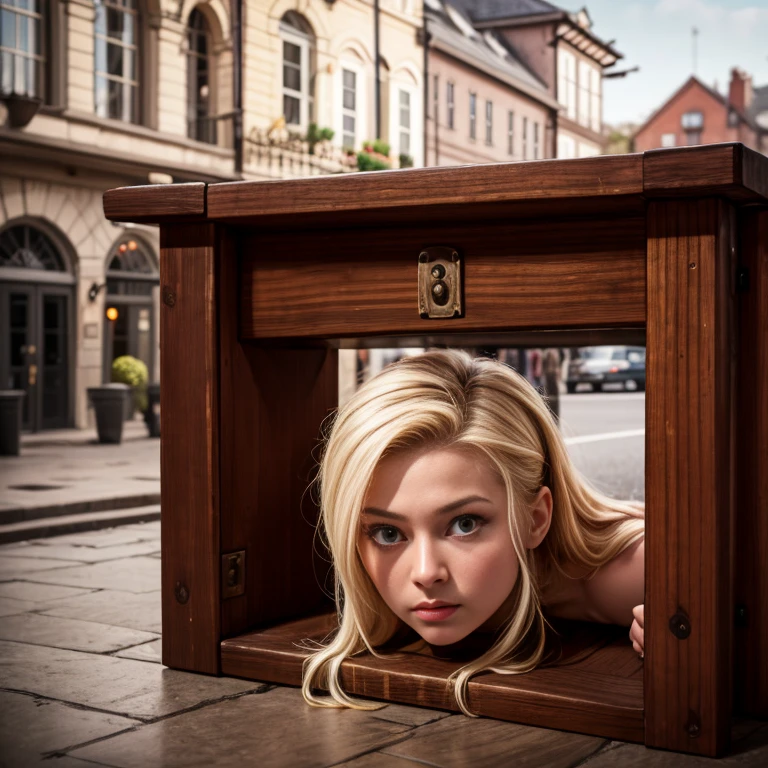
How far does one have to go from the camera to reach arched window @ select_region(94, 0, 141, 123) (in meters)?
19.0

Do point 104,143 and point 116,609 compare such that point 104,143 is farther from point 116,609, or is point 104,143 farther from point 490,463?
point 490,463

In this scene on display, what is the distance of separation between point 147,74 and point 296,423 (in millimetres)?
18357

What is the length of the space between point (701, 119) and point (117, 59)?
4594 cm

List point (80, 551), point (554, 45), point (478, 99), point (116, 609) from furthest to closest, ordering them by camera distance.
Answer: point (554, 45) < point (478, 99) < point (80, 551) < point (116, 609)

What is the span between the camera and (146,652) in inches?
106

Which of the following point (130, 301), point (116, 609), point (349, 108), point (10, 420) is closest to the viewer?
point (116, 609)

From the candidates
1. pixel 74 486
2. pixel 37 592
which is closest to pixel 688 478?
pixel 37 592

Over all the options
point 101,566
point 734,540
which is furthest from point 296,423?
point 101,566

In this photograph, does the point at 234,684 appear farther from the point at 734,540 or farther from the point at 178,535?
the point at 734,540

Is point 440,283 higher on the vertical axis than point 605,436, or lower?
higher

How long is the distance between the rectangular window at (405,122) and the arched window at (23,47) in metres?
11.7

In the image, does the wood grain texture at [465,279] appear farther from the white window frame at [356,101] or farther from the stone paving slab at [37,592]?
the white window frame at [356,101]

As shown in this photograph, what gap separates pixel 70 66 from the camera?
18.3 m

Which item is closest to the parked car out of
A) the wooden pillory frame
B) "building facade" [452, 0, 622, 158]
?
"building facade" [452, 0, 622, 158]
